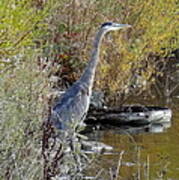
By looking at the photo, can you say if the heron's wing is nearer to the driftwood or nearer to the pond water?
the pond water

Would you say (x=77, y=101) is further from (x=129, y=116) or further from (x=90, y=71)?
(x=129, y=116)

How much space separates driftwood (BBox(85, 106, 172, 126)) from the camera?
11.4 m

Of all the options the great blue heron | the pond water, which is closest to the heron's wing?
the great blue heron

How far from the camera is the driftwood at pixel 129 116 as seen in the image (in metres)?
11.4

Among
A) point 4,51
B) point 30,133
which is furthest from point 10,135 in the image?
point 4,51

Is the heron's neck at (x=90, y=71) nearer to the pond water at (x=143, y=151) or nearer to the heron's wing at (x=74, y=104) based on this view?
the heron's wing at (x=74, y=104)

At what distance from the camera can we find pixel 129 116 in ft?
37.4

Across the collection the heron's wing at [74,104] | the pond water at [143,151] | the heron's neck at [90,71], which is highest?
the heron's neck at [90,71]

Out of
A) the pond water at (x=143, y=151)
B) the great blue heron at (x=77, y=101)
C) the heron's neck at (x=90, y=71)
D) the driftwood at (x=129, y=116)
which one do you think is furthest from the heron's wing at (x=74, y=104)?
the driftwood at (x=129, y=116)

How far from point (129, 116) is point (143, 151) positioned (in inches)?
71.4

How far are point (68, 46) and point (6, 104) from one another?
7.33m

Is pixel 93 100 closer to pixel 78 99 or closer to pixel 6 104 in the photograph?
pixel 78 99

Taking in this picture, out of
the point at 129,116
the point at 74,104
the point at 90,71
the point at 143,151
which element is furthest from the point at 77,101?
the point at 129,116

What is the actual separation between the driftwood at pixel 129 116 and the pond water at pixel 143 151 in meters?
0.24
